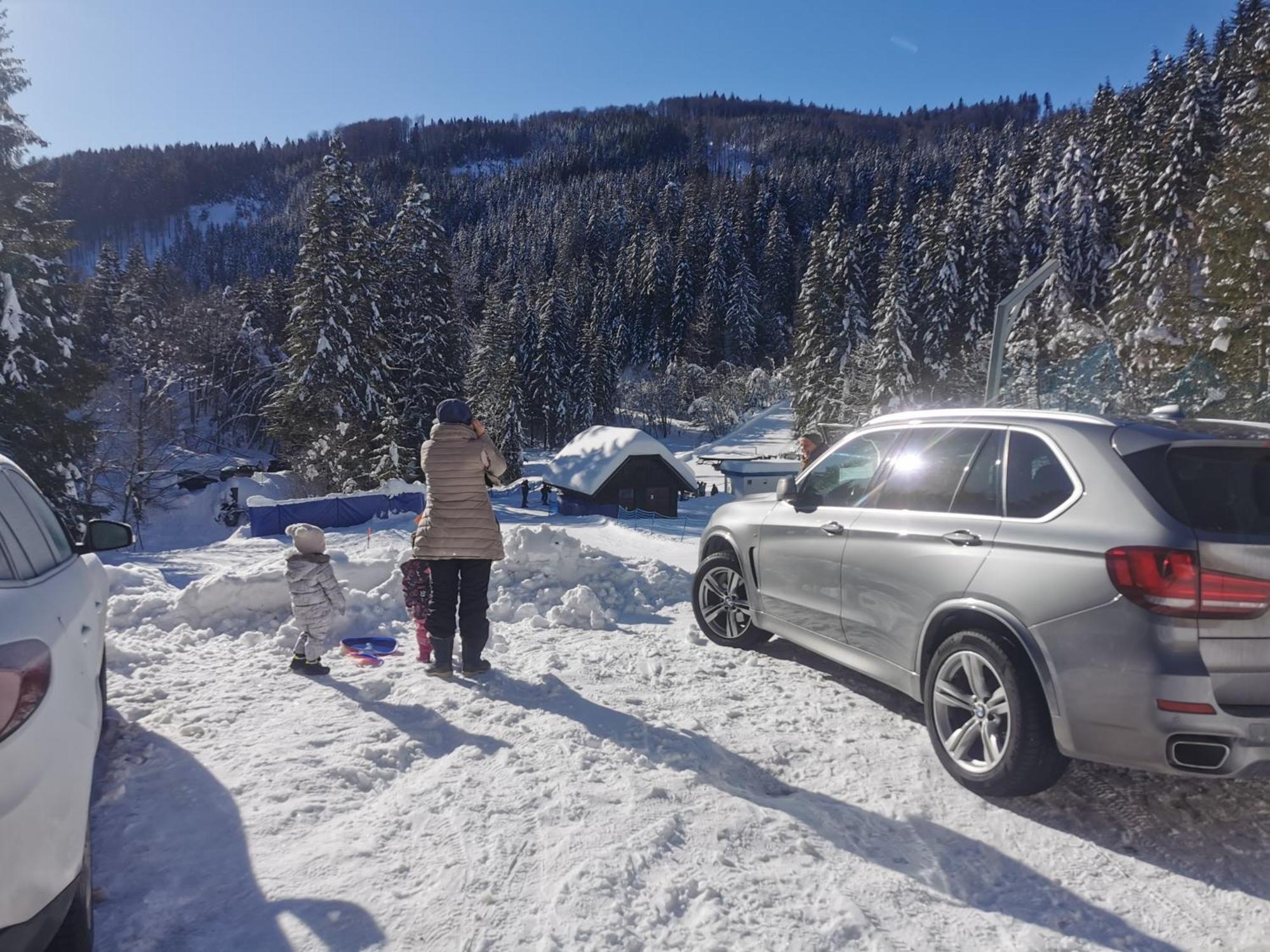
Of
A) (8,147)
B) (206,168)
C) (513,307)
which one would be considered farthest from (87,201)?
(8,147)

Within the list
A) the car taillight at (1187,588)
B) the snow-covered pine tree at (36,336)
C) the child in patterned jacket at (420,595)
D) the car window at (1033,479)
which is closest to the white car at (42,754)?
the child in patterned jacket at (420,595)

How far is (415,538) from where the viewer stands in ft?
16.7

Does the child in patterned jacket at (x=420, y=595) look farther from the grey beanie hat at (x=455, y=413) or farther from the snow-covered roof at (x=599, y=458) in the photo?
the snow-covered roof at (x=599, y=458)

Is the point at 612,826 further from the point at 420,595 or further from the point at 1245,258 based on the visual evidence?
the point at 1245,258

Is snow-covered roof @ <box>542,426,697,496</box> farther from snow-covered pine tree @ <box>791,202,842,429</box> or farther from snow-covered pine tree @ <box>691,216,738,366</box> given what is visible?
snow-covered pine tree @ <box>691,216,738,366</box>

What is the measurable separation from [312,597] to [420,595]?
2.55 feet

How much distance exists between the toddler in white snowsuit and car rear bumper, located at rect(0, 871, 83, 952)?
3197mm

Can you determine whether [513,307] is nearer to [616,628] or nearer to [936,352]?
[936,352]

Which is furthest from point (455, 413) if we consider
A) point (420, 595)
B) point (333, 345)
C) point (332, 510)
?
point (333, 345)

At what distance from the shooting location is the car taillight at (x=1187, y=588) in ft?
8.95

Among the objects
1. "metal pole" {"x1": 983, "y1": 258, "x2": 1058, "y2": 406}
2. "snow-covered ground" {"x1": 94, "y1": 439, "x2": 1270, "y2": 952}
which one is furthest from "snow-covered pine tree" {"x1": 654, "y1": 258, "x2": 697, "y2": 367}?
"snow-covered ground" {"x1": 94, "y1": 439, "x2": 1270, "y2": 952}

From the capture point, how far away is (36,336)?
1878cm

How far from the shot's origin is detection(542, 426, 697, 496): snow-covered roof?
106 ft

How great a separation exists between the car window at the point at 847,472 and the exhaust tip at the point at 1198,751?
2.10m
